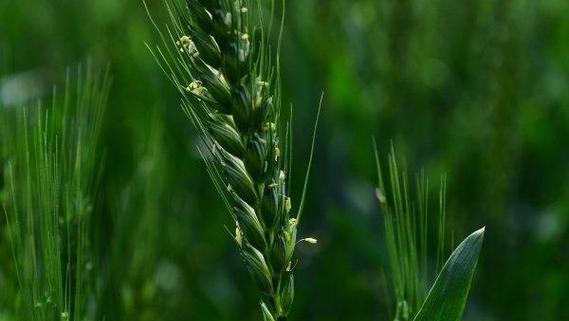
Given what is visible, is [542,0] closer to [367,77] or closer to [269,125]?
[367,77]

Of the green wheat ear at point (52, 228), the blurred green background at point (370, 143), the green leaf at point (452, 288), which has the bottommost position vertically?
the blurred green background at point (370, 143)

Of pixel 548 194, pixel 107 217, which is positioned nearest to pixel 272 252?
pixel 107 217

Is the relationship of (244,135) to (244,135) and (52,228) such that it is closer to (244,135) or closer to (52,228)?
(244,135)

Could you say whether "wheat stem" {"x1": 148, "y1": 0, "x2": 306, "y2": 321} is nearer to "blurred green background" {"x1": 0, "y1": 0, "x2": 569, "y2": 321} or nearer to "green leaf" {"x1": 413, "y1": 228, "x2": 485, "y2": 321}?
"green leaf" {"x1": 413, "y1": 228, "x2": 485, "y2": 321}

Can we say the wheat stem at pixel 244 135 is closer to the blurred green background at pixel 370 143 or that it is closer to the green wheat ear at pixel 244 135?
the green wheat ear at pixel 244 135

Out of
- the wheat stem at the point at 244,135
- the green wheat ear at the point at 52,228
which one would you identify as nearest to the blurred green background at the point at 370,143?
the green wheat ear at the point at 52,228

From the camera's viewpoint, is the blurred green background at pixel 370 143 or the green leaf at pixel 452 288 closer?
the green leaf at pixel 452 288

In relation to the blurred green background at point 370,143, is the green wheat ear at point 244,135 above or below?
above

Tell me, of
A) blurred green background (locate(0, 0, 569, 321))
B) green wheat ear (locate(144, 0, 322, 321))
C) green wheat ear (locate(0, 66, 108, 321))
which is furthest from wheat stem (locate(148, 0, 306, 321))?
blurred green background (locate(0, 0, 569, 321))
